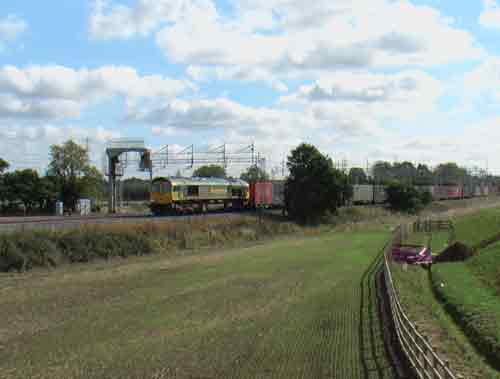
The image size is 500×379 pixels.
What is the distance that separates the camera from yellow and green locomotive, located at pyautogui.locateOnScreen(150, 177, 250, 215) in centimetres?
5388

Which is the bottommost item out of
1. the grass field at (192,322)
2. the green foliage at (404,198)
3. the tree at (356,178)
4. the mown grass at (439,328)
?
the mown grass at (439,328)

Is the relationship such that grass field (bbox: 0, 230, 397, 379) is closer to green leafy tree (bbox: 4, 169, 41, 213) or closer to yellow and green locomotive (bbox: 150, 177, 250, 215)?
yellow and green locomotive (bbox: 150, 177, 250, 215)

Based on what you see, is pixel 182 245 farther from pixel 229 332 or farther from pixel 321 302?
pixel 229 332

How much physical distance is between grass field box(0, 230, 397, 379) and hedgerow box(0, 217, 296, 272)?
1512mm

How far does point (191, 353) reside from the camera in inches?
591

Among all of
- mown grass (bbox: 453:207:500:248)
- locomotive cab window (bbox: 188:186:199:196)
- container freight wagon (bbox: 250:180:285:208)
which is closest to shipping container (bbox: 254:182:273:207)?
container freight wagon (bbox: 250:180:285:208)

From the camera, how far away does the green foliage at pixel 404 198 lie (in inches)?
3292

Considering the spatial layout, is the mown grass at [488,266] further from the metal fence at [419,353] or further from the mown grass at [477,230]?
the metal fence at [419,353]

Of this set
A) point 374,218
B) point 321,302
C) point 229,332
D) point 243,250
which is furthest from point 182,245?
point 374,218

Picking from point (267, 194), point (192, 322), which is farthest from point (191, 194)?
point (192, 322)

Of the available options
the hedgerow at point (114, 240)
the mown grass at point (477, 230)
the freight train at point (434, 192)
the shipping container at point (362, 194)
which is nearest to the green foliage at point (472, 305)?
the mown grass at point (477, 230)

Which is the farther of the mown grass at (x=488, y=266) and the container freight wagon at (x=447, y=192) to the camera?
the container freight wagon at (x=447, y=192)

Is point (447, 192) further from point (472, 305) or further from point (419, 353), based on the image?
point (419, 353)

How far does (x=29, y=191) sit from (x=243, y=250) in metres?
32.8
